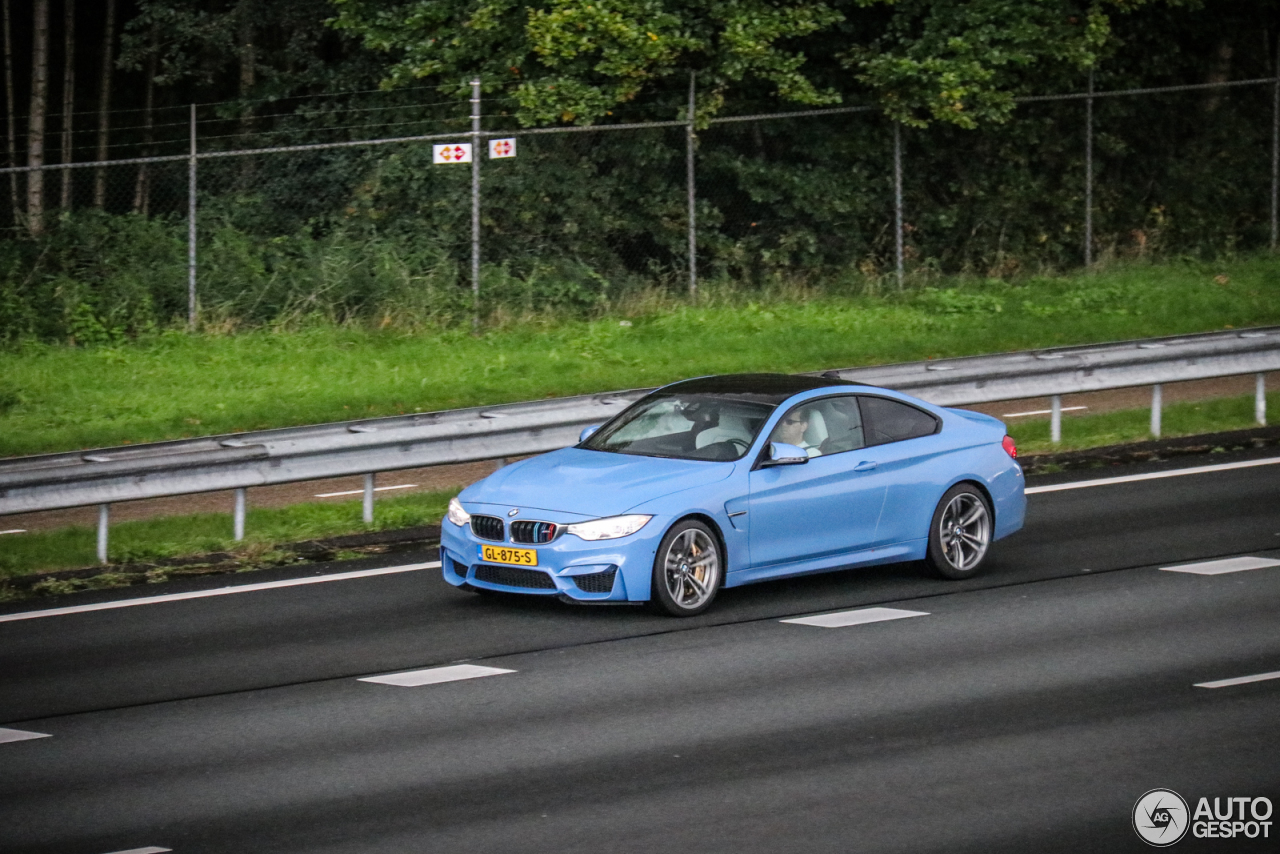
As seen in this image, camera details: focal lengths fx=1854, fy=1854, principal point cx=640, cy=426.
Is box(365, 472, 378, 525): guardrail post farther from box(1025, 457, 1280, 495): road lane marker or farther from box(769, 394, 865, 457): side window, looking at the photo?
box(1025, 457, 1280, 495): road lane marker

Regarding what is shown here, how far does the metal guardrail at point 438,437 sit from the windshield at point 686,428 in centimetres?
255

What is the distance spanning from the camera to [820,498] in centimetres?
1155

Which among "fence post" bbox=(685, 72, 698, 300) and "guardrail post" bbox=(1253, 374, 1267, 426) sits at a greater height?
"fence post" bbox=(685, 72, 698, 300)

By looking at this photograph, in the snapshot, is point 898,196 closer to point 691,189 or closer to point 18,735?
point 691,189

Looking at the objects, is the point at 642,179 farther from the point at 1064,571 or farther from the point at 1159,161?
the point at 1064,571

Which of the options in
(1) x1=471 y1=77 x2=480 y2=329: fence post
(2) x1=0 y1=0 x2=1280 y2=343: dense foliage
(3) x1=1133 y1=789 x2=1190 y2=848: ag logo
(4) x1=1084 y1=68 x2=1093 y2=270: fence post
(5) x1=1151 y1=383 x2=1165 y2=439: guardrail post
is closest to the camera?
(3) x1=1133 y1=789 x2=1190 y2=848: ag logo

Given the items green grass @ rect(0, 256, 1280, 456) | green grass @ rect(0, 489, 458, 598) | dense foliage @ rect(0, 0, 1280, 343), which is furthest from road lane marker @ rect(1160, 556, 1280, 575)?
dense foliage @ rect(0, 0, 1280, 343)

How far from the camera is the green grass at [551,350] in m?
18.9

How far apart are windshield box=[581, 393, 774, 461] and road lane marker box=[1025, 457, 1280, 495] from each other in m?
4.25

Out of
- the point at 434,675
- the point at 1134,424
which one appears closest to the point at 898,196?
the point at 1134,424

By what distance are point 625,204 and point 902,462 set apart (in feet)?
45.3

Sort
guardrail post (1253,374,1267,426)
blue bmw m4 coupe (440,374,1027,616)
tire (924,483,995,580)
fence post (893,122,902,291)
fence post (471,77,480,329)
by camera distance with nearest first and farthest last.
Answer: blue bmw m4 coupe (440,374,1027,616) < tire (924,483,995,580) < guardrail post (1253,374,1267,426) < fence post (471,77,480,329) < fence post (893,122,902,291)

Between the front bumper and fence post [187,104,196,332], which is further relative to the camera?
fence post [187,104,196,332]

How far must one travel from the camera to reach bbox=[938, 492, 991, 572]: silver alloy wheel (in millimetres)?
12148
